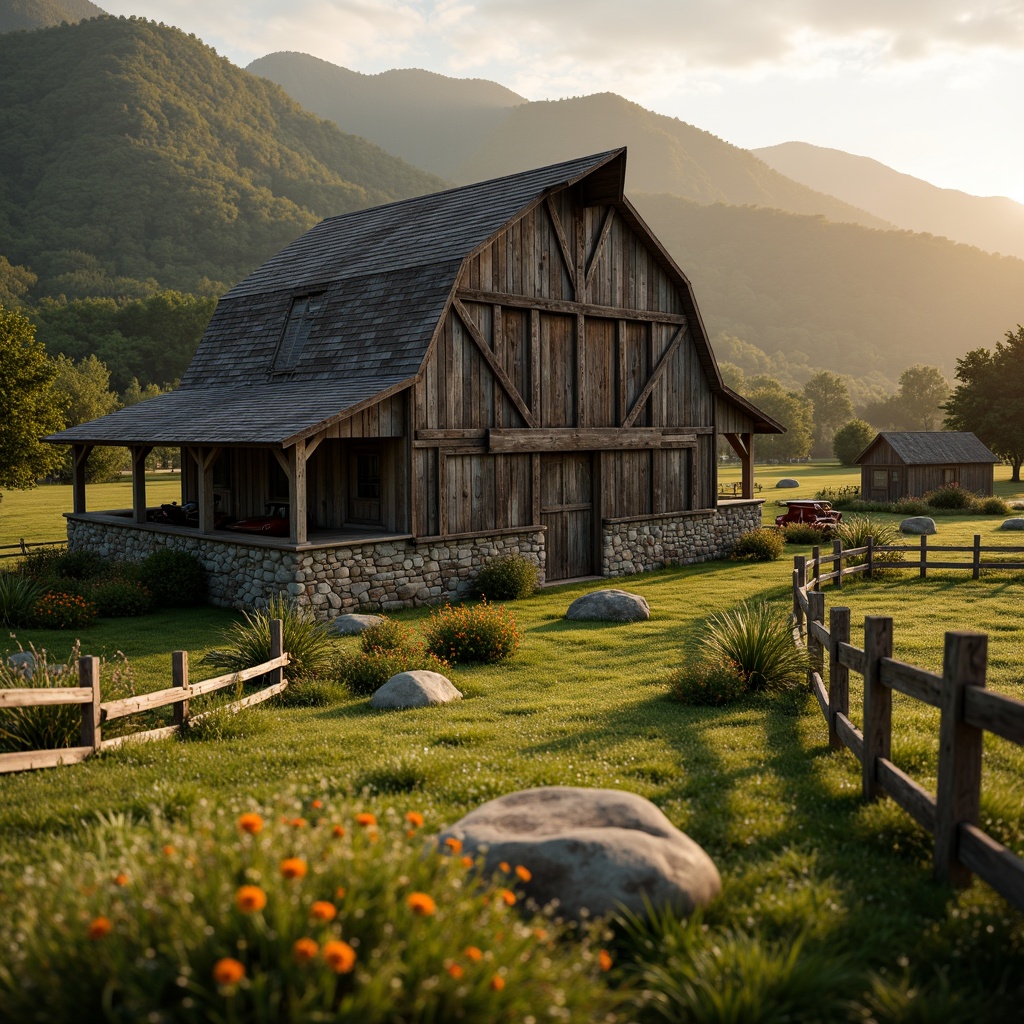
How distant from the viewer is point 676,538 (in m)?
25.5

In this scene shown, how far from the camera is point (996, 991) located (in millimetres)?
3982

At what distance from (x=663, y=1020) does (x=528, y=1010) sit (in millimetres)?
981

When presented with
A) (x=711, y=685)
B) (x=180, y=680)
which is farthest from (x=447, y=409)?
(x=180, y=680)

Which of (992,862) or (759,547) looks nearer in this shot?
(992,862)

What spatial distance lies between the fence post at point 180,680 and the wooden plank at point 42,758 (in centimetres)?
106

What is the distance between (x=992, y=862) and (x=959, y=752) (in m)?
0.58

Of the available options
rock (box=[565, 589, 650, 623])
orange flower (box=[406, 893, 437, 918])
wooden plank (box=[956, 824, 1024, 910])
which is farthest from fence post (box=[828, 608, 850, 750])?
rock (box=[565, 589, 650, 623])

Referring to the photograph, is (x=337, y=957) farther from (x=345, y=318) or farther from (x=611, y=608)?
(x=345, y=318)

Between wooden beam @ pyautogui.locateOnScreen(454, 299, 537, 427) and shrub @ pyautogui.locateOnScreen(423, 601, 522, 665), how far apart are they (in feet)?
25.0

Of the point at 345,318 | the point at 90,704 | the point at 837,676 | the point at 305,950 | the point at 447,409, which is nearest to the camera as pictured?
the point at 305,950

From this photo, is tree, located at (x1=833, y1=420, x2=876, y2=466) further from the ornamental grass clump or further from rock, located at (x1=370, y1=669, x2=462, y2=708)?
the ornamental grass clump

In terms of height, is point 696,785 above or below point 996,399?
below

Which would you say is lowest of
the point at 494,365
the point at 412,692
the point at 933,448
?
the point at 412,692

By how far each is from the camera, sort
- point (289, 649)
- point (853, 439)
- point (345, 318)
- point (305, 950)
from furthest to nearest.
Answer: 1. point (853, 439)
2. point (345, 318)
3. point (289, 649)
4. point (305, 950)
